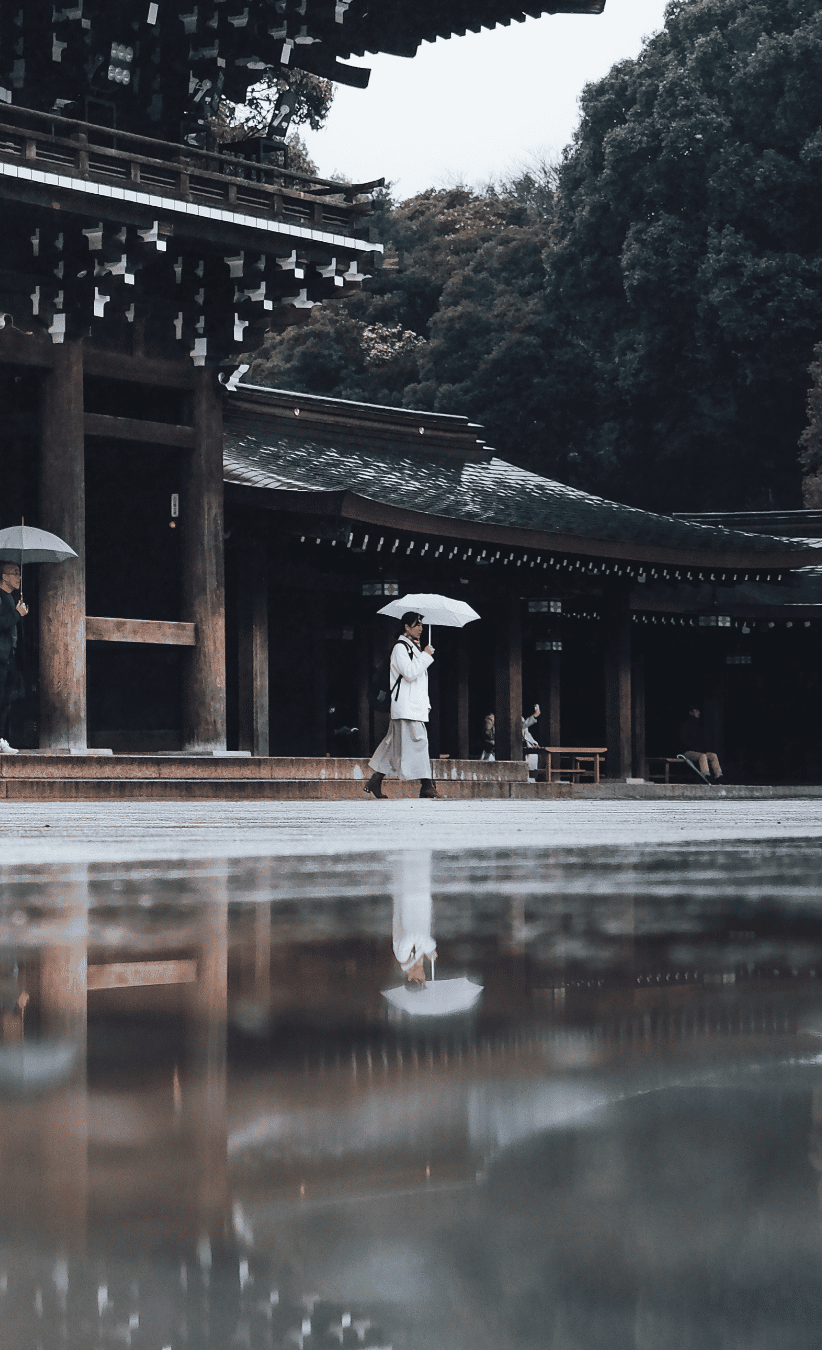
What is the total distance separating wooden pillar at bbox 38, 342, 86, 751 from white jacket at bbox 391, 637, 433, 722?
5.05 meters

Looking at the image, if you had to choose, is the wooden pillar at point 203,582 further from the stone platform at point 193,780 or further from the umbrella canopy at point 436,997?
the umbrella canopy at point 436,997

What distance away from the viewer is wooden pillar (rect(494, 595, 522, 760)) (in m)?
22.1

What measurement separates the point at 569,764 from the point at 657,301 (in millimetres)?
19677

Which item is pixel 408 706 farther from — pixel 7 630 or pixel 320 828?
pixel 7 630

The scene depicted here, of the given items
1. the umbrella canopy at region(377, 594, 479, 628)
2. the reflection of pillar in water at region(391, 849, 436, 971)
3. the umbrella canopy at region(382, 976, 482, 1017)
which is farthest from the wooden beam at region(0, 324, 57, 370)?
the umbrella canopy at region(382, 976, 482, 1017)

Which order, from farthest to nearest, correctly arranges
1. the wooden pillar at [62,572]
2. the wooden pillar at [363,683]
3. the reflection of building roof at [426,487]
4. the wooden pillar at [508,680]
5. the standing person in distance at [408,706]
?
1. the wooden pillar at [508,680]
2. the wooden pillar at [363,683]
3. the reflection of building roof at [426,487]
4. the wooden pillar at [62,572]
5. the standing person in distance at [408,706]

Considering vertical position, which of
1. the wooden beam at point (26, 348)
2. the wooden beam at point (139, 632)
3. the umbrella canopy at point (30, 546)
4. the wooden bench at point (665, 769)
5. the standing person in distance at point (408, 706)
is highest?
the wooden beam at point (26, 348)

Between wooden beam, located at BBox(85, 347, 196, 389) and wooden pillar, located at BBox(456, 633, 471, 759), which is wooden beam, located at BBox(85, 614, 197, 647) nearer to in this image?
wooden beam, located at BBox(85, 347, 196, 389)

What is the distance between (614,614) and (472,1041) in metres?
21.7

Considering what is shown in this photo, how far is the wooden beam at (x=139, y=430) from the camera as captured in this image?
17016 mm

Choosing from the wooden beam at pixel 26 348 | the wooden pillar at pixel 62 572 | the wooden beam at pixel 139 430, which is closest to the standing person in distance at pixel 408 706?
the wooden pillar at pixel 62 572

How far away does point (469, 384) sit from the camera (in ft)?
143

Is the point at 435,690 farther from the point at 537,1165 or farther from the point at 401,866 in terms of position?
the point at 537,1165

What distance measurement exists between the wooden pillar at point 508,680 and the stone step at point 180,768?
4.52m
